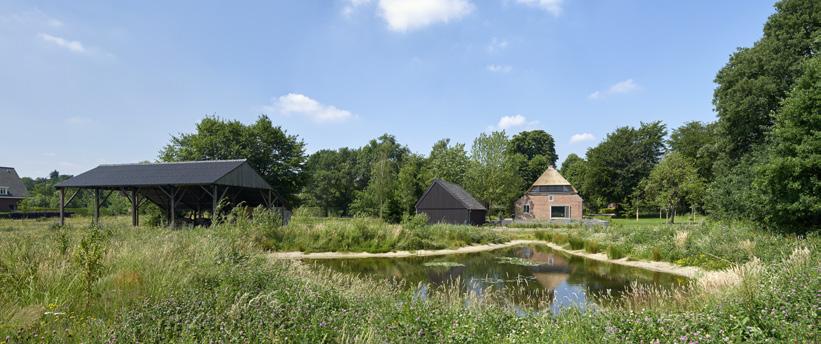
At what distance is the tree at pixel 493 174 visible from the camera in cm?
4285

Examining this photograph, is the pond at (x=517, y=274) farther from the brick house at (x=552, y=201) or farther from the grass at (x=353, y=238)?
the brick house at (x=552, y=201)

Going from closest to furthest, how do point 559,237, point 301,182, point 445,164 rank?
Answer: 1. point 559,237
2. point 301,182
3. point 445,164

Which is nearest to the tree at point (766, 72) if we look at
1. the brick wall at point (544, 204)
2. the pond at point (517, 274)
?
the pond at point (517, 274)

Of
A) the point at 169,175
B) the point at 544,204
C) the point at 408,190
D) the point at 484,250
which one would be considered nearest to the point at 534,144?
the point at 544,204

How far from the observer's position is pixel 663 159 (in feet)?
130

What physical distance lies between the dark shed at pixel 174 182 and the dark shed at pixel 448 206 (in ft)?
42.2

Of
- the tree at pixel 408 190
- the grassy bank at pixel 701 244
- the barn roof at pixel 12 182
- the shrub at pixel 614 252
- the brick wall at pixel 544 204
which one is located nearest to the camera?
the grassy bank at pixel 701 244

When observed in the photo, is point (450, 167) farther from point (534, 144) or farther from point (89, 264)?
point (89, 264)

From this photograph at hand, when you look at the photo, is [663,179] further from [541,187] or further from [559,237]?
[559,237]

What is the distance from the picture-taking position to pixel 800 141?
13.7m

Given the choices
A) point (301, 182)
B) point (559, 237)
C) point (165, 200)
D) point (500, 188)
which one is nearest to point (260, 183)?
point (165, 200)

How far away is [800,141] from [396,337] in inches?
629

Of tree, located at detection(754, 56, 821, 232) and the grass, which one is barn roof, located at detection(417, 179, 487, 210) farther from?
tree, located at detection(754, 56, 821, 232)

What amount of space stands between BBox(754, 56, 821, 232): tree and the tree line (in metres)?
0.04
